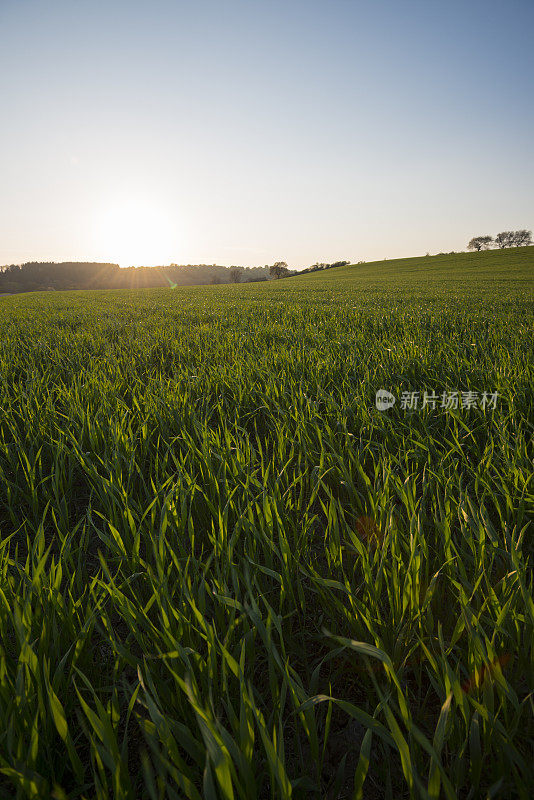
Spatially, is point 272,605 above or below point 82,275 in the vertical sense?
below

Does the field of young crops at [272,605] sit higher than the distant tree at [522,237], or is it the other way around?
the distant tree at [522,237]

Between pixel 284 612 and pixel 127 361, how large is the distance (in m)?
3.63

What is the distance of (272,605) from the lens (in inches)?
52.4

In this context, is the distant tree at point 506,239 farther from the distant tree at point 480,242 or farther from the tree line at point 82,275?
the tree line at point 82,275

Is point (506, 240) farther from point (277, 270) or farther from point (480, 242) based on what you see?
point (277, 270)

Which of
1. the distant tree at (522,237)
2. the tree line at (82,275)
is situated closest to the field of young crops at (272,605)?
the tree line at (82,275)

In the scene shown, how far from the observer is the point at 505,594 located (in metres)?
1.14

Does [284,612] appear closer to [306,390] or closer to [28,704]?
[28,704]

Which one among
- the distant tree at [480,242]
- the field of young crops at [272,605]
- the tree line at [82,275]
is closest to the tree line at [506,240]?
the distant tree at [480,242]

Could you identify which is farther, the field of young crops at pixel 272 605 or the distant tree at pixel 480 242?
the distant tree at pixel 480 242

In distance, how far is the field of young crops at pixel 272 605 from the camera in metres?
0.80

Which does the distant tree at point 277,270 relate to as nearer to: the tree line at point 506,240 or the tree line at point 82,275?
the tree line at point 82,275

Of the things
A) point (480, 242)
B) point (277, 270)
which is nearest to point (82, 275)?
point (277, 270)

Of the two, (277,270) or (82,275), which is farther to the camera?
(82,275)
